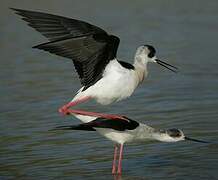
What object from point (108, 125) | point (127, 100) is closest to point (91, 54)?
point (108, 125)

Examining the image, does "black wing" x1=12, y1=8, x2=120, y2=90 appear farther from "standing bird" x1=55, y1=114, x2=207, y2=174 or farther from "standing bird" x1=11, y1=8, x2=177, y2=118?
"standing bird" x1=55, y1=114, x2=207, y2=174

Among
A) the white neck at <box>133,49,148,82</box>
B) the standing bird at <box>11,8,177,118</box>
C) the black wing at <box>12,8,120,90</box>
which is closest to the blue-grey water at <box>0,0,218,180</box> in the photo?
the standing bird at <box>11,8,177,118</box>

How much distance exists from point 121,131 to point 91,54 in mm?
784

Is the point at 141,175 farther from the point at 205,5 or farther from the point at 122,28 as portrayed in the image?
the point at 205,5

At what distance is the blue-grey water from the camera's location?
25.0 ft

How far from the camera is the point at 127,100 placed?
31.6ft

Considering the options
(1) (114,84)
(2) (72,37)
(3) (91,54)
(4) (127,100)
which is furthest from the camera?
(4) (127,100)

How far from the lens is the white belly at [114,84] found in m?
7.28

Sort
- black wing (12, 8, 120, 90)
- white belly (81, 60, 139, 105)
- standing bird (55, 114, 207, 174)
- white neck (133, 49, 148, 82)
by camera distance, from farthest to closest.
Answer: white neck (133, 49, 148, 82), standing bird (55, 114, 207, 174), white belly (81, 60, 139, 105), black wing (12, 8, 120, 90)

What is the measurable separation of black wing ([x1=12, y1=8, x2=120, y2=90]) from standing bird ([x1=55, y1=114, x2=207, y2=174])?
599 mm

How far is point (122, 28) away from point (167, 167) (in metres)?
5.50

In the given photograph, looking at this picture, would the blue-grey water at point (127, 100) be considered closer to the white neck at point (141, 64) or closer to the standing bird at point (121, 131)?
the standing bird at point (121, 131)

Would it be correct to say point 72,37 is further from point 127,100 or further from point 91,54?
point 127,100

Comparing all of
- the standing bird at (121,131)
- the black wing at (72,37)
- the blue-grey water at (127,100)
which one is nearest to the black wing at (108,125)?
the standing bird at (121,131)
